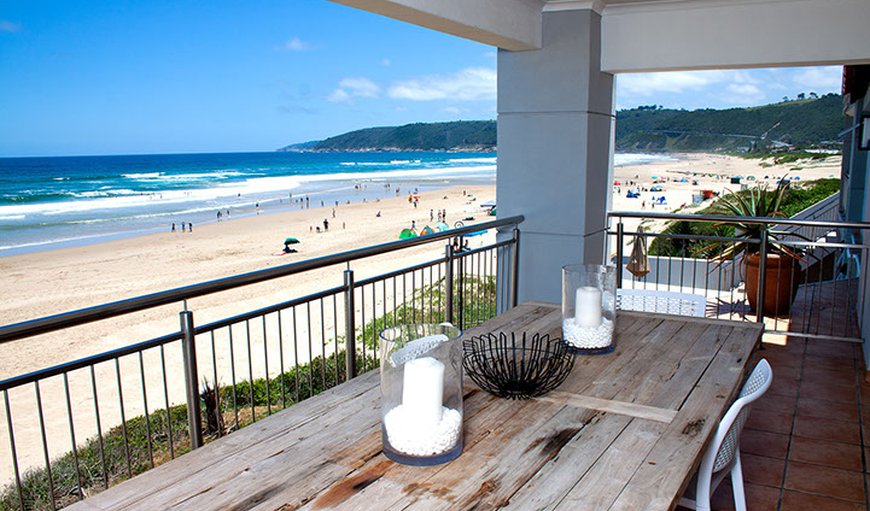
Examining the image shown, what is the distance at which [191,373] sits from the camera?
2.30 m

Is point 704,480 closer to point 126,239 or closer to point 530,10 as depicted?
point 530,10

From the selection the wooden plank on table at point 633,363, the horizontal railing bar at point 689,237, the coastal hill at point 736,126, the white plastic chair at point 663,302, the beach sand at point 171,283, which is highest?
the coastal hill at point 736,126

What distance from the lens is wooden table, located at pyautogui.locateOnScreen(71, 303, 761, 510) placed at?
4.15 ft

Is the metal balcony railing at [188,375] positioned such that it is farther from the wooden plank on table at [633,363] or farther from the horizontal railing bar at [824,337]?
the horizontal railing bar at [824,337]

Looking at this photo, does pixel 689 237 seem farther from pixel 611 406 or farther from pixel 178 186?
pixel 178 186

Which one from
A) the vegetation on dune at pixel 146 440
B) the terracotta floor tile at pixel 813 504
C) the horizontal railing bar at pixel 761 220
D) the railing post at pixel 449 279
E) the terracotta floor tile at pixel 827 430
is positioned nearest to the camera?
the terracotta floor tile at pixel 813 504

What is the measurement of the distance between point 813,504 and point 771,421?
0.89 m

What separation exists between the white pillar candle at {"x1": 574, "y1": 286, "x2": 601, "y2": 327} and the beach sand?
144 cm

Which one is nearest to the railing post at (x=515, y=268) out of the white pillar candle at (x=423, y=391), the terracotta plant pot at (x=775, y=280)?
the terracotta plant pot at (x=775, y=280)

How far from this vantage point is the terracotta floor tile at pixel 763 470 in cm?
283

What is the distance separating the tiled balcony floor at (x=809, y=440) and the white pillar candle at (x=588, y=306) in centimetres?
108

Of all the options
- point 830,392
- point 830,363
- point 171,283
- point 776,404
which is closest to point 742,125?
point 830,363

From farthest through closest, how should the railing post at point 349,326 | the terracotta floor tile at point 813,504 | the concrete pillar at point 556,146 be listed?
the concrete pillar at point 556,146 < the railing post at point 349,326 < the terracotta floor tile at point 813,504

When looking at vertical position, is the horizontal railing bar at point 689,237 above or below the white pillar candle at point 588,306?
below
